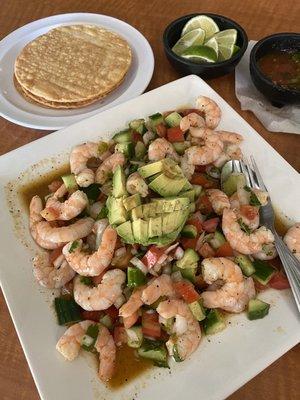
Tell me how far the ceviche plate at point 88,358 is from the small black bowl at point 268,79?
19.4 inches

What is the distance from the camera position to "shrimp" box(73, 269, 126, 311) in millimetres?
1621

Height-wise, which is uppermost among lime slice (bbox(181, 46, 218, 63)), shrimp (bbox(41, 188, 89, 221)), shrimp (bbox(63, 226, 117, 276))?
lime slice (bbox(181, 46, 218, 63))

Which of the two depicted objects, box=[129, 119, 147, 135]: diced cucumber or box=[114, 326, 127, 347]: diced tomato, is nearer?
box=[114, 326, 127, 347]: diced tomato

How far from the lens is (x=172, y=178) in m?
1.82

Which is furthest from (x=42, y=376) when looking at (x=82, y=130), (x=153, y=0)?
(x=153, y=0)

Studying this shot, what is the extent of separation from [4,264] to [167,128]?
103 centimetres

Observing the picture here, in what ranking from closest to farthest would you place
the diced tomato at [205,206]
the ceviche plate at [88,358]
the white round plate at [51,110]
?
1. the ceviche plate at [88,358]
2. the diced tomato at [205,206]
3. the white round plate at [51,110]

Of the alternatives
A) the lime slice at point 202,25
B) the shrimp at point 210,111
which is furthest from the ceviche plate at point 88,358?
the lime slice at point 202,25

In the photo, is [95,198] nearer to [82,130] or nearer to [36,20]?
[82,130]

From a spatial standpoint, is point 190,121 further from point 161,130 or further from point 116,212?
point 116,212

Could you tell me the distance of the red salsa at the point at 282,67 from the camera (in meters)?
2.62

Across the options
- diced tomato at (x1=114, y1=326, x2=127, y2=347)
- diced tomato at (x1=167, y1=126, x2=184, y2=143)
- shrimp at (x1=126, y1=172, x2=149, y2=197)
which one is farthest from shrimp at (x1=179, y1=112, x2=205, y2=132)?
diced tomato at (x1=114, y1=326, x2=127, y2=347)

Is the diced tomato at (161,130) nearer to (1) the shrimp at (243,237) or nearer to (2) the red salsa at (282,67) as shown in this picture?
(1) the shrimp at (243,237)

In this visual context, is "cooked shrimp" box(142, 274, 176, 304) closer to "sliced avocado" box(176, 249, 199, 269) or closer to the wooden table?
"sliced avocado" box(176, 249, 199, 269)
